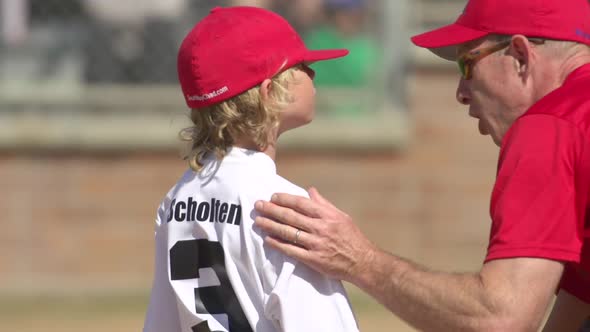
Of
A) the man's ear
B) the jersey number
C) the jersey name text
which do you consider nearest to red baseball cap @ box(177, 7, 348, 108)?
→ the jersey name text

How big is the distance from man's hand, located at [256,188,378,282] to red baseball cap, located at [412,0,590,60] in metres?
0.60

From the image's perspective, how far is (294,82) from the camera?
3.05 meters

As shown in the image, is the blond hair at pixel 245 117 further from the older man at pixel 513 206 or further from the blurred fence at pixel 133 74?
the blurred fence at pixel 133 74

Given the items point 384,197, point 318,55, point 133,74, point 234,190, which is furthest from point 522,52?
point 133,74

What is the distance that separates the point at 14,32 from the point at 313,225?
6.35 metres

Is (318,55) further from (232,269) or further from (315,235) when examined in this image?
(232,269)

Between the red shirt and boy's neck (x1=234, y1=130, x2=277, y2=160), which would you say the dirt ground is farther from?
the red shirt

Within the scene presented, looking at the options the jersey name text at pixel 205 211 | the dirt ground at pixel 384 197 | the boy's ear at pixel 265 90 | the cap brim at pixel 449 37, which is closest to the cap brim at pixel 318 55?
the boy's ear at pixel 265 90

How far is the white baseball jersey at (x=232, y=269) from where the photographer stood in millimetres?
2793

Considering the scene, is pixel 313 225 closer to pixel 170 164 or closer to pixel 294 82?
pixel 294 82

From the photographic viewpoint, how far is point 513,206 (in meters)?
2.71

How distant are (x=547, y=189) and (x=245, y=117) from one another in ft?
2.75

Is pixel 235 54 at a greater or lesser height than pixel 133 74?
greater

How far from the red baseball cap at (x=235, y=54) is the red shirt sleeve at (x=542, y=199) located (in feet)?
2.29
